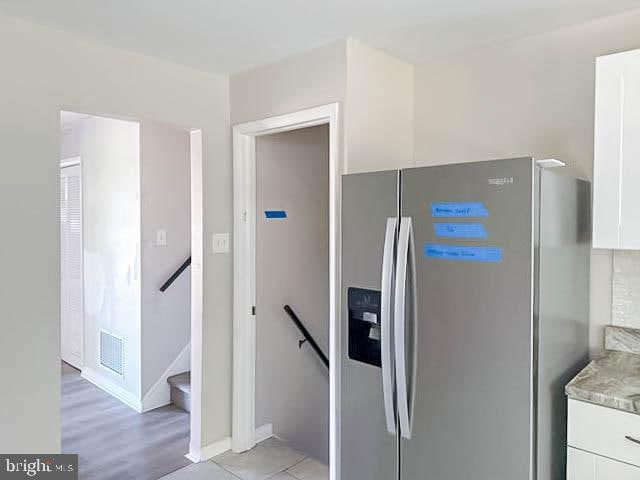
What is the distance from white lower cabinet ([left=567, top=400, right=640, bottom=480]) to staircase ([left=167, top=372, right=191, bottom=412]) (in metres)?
2.78

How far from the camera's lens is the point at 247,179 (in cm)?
292

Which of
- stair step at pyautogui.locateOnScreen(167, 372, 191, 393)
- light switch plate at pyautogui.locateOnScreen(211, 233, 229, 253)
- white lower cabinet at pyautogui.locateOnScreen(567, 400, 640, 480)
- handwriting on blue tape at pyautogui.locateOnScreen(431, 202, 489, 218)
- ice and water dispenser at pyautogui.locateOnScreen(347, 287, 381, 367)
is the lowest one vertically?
stair step at pyautogui.locateOnScreen(167, 372, 191, 393)

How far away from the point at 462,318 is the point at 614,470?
71 cm

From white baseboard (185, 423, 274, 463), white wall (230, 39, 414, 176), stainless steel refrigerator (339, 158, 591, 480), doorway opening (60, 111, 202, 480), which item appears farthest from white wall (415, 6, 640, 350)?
white baseboard (185, 423, 274, 463)

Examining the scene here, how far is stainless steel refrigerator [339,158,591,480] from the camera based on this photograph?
155 cm

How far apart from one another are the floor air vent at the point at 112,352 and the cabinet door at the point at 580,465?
3.41 metres

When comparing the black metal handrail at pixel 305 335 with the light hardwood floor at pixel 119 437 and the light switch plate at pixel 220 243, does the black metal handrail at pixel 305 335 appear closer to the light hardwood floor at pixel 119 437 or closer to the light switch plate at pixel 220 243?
the light switch plate at pixel 220 243

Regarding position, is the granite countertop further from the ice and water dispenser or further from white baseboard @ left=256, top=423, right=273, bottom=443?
white baseboard @ left=256, top=423, right=273, bottom=443

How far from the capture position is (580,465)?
1.64 meters

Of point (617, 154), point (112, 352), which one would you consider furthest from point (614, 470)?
point (112, 352)

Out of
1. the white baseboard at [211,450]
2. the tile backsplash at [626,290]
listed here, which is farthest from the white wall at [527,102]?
the white baseboard at [211,450]

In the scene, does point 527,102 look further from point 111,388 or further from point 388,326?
point 111,388

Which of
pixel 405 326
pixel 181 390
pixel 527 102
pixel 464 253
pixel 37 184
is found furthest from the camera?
pixel 181 390

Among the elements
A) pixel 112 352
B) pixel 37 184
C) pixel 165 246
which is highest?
pixel 37 184
